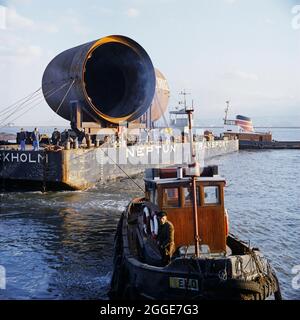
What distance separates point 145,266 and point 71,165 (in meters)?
16.1

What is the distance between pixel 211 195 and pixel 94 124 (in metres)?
21.6

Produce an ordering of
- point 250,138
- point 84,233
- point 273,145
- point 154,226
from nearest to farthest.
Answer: point 154,226 < point 84,233 < point 273,145 < point 250,138

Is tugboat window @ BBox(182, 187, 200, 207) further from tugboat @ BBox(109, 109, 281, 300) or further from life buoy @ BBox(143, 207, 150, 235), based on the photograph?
life buoy @ BBox(143, 207, 150, 235)

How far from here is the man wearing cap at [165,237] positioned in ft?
29.1

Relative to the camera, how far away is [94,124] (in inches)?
1185

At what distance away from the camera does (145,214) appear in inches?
443

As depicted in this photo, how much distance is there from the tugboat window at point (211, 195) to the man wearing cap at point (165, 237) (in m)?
1.07

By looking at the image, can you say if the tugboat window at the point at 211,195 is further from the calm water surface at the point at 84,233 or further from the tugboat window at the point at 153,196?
the calm water surface at the point at 84,233

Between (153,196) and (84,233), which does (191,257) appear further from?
(84,233)

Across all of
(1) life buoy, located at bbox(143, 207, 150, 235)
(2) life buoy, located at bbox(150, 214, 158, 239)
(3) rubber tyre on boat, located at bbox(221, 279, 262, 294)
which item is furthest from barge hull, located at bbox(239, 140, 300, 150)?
(3) rubber tyre on boat, located at bbox(221, 279, 262, 294)

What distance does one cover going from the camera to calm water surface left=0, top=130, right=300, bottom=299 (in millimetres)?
11570

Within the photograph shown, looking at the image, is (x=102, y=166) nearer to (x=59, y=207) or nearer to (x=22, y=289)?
(x=59, y=207)

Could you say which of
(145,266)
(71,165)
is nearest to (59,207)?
(71,165)

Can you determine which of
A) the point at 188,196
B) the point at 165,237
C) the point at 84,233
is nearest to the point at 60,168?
the point at 84,233
